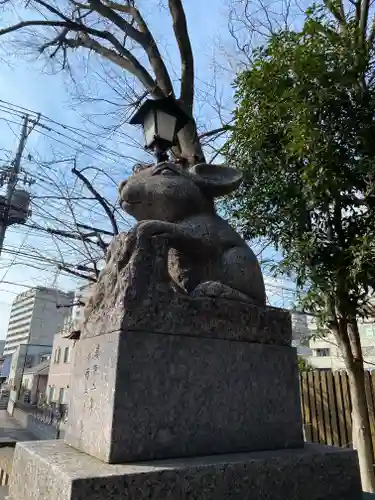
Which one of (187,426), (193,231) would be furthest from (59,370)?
(187,426)

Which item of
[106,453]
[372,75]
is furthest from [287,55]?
[106,453]

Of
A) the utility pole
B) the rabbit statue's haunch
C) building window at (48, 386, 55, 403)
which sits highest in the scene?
the utility pole

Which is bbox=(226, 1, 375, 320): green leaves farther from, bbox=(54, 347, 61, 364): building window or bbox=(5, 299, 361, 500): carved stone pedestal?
bbox=(54, 347, 61, 364): building window

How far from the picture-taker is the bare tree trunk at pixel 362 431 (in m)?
4.05

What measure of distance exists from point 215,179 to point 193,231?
535 mm

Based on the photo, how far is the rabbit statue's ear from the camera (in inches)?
92.4

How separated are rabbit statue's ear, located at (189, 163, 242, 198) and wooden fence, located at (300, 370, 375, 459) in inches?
177

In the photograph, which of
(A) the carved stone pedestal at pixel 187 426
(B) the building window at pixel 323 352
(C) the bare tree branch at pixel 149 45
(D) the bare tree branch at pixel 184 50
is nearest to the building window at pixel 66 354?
(B) the building window at pixel 323 352

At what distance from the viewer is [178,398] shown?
1.59 m

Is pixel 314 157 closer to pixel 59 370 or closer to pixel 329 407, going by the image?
pixel 329 407

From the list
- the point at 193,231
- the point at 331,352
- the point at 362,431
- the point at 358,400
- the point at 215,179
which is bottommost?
the point at 362,431

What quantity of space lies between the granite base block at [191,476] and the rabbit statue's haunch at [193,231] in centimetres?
77

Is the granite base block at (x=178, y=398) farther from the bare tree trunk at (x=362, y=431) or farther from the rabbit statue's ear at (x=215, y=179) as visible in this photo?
the bare tree trunk at (x=362, y=431)

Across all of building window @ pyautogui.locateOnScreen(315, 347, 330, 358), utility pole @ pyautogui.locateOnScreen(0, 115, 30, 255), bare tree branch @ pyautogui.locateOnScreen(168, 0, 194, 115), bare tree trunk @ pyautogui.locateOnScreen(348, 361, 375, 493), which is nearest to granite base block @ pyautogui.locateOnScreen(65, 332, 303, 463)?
bare tree trunk @ pyautogui.locateOnScreen(348, 361, 375, 493)
